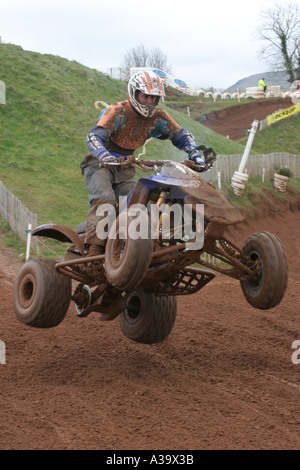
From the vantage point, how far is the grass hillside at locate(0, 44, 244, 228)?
1603cm

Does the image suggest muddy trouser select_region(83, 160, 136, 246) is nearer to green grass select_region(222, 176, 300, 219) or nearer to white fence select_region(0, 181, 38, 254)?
white fence select_region(0, 181, 38, 254)

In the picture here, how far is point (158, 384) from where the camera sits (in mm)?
6441

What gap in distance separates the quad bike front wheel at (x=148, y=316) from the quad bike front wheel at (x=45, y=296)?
37.4 inches

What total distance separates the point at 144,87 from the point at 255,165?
15208mm

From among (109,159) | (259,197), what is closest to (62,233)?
(109,159)

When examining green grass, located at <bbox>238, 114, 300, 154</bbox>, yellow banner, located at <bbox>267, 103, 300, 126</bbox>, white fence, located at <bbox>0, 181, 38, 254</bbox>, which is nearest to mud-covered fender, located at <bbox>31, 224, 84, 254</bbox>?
white fence, located at <bbox>0, 181, 38, 254</bbox>

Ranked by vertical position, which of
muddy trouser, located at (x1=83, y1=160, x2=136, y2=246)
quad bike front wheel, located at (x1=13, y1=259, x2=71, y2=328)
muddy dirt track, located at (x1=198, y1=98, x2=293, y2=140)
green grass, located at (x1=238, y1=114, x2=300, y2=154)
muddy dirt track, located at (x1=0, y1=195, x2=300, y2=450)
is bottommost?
muddy dirt track, located at (x1=0, y1=195, x2=300, y2=450)

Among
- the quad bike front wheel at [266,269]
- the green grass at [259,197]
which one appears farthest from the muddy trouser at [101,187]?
the green grass at [259,197]

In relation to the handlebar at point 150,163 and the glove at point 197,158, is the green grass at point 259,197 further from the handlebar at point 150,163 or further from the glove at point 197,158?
the handlebar at point 150,163

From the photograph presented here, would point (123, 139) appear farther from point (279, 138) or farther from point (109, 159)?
point (279, 138)

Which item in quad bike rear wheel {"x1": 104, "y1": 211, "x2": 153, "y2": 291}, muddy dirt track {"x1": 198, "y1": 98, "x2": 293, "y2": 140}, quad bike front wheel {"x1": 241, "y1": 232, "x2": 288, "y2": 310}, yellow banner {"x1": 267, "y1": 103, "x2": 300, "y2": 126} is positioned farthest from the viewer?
muddy dirt track {"x1": 198, "y1": 98, "x2": 293, "y2": 140}

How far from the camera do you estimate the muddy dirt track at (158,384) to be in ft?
16.3

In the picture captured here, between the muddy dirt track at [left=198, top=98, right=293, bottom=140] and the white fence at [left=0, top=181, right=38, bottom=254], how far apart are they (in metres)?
20.8
